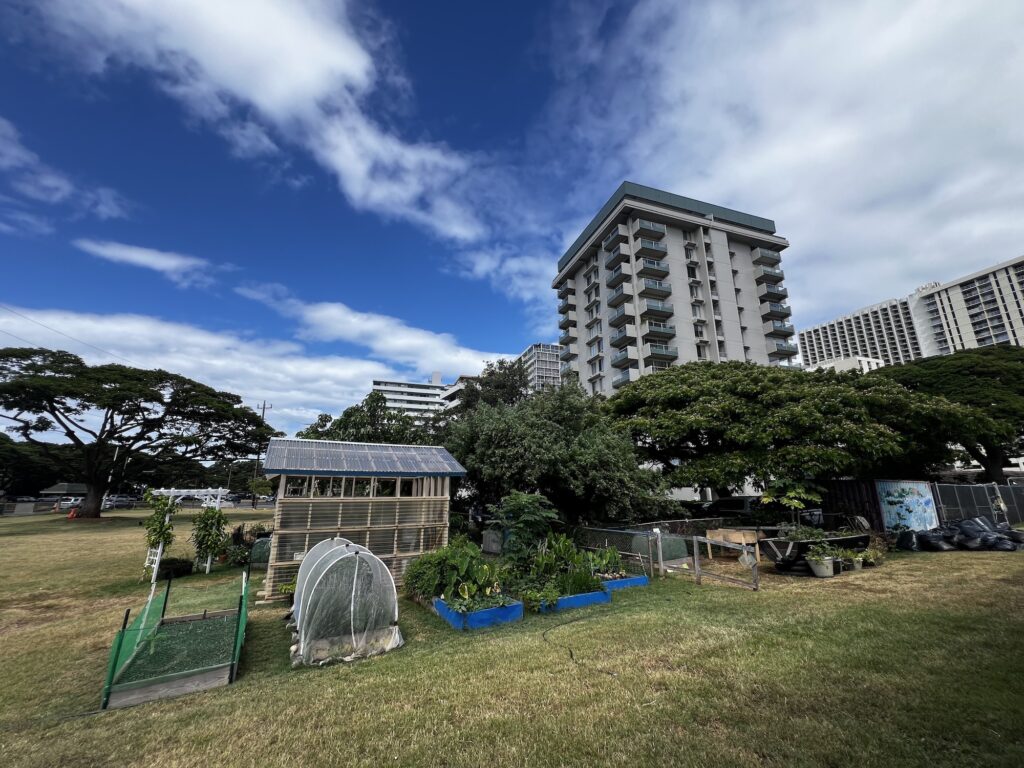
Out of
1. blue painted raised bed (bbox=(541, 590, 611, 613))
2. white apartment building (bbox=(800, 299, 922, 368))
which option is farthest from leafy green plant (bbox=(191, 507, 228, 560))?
white apartment building (bbox=(800, 299, 922, 368))

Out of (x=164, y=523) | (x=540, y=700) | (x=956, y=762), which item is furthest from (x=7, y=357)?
(x=956, y=762)

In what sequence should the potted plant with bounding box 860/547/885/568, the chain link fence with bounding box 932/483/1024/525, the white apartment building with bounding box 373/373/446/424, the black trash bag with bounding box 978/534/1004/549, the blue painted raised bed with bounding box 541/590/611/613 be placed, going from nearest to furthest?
the blue painted raised bed with bounding box 541/590/611/613 → the potted plant with bounding box 860/547/885/568 → the black trash bag with bounding box 978/534/1004/549 → the chain link fence with bounding box 932/483/1024/525 → the white apartment building with bounding box 373/373/446/424

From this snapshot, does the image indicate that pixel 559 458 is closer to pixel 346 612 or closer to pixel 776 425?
pixel 346 612

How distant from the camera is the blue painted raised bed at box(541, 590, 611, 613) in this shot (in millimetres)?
8406

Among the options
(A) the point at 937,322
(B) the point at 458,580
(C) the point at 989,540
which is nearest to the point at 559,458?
(B) the point at 458,580

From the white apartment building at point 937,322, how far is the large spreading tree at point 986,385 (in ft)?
245

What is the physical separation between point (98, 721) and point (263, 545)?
34.9 feet

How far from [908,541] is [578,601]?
39.8ft

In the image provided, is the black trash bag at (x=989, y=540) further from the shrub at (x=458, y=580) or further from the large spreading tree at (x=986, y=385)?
the large spreading tree at (x=986, y=385)

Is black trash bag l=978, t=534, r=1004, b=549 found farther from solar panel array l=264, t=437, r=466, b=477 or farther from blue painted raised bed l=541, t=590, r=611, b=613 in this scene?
solar panel array l=264, t=437, r=466, b=477

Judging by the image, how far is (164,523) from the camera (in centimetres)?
1180

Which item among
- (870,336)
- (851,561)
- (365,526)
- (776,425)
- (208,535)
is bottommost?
(851,561)

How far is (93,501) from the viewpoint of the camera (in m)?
31.8

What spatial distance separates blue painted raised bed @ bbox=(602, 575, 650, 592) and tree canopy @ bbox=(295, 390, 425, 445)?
543 inches
